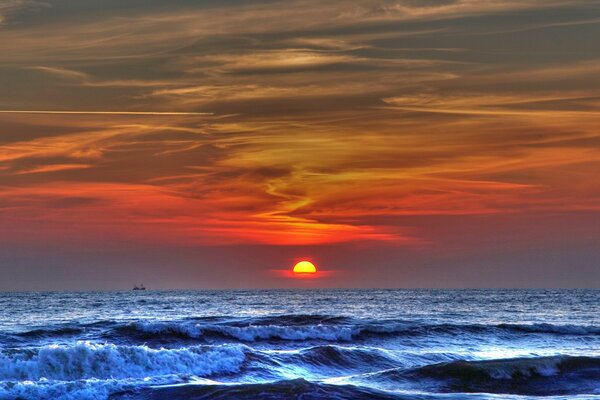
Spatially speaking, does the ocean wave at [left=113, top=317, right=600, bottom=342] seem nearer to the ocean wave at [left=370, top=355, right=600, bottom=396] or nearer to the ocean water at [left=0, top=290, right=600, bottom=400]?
the ocean water at [left=0, top=290, right=600, bottom=400]

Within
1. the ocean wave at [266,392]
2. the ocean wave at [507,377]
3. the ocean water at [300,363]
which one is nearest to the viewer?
the ocean wave at [266,392]

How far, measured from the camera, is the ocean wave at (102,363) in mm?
28469

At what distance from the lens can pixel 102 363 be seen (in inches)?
1152

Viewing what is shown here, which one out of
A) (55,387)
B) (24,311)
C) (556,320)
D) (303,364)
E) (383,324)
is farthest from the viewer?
(24,311)

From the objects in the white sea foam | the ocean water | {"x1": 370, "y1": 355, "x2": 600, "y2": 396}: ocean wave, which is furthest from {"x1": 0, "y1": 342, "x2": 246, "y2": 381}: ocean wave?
the white sea foam

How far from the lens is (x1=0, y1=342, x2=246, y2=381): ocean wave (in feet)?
93.4

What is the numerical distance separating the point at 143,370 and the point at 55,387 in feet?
→ 21.3

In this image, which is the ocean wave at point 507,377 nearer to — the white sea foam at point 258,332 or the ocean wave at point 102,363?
the ocean wave at point 102,363

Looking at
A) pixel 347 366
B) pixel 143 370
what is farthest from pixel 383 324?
pixel 143 370

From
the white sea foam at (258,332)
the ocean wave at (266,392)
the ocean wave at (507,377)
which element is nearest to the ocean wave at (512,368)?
the ocean wave at (507,377)

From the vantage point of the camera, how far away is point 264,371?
96.1 feet

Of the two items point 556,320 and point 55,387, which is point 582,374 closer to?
point 55,387

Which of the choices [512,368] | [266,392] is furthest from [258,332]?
[266,392]

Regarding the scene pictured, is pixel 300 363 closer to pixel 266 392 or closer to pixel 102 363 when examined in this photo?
pixel 102 363
